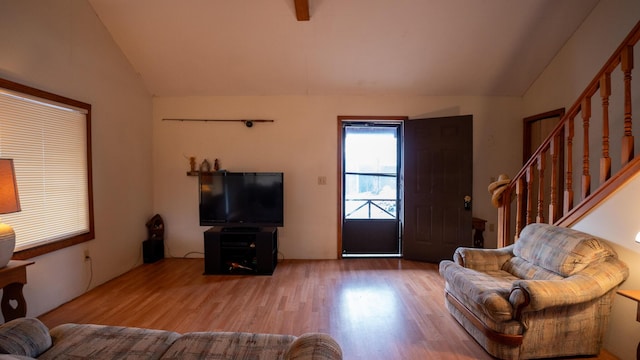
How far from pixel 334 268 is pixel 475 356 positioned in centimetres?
206

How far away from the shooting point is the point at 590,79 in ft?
10.9

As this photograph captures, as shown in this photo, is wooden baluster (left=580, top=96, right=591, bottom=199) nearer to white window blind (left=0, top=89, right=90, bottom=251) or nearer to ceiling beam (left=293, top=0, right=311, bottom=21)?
ceiling beam (left=293, top=0, right=311, bottom=21)

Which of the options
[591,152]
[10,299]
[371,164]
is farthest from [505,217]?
[10,299]

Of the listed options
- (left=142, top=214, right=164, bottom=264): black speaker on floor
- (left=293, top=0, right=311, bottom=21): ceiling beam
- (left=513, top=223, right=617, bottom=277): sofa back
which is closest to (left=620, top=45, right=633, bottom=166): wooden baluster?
(left=513, top=223, right=617, bottom=277): sofa back

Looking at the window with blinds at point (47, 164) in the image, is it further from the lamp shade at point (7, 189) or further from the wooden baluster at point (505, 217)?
the wooden baluster at point (505, 217)

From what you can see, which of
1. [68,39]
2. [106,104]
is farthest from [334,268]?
[68,39]

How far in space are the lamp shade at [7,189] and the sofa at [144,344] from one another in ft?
3.02

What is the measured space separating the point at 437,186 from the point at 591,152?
1.64 metres

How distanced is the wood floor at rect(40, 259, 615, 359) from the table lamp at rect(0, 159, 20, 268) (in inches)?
33.9

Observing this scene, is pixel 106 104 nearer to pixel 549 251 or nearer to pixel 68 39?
pixel 68 39

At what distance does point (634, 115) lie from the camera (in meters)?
2.87

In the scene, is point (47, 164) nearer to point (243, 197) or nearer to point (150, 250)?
point (150, 250)

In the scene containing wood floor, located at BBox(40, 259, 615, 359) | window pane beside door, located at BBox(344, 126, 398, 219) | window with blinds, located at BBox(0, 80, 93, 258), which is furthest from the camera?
window pane beside door, located at BBox(344, 126, 398, 219)

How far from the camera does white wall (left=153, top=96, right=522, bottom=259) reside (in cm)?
425
